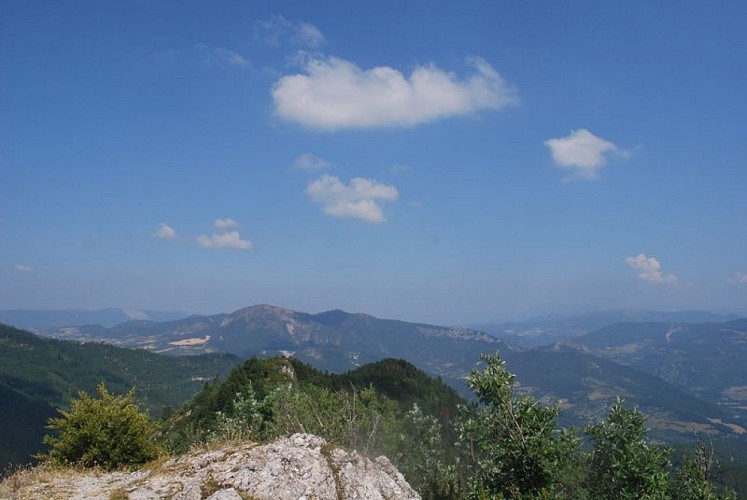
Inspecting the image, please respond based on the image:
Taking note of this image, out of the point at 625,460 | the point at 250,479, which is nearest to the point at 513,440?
the point at 625,460

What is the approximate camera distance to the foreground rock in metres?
17.2

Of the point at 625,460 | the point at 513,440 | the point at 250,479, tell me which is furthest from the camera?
the point at 625,460

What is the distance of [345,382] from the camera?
137m

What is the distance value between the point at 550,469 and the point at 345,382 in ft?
402

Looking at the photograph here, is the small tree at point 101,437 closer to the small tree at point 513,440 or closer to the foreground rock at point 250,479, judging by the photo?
the foreground rock at point 250,479

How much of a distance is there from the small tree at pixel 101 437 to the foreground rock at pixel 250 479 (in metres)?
8.10

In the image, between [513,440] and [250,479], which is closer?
[250,479]

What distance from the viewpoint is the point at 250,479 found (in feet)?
57.5

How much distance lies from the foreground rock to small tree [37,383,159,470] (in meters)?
8.10

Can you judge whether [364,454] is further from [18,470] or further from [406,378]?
[406,378]

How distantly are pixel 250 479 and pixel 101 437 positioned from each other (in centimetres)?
1662

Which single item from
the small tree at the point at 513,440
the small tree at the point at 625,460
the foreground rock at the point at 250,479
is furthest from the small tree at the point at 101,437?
the small tree at the point at 625,460

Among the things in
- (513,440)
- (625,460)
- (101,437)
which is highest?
(513,440)

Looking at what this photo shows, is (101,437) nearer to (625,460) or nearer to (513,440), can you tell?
(513,440)
